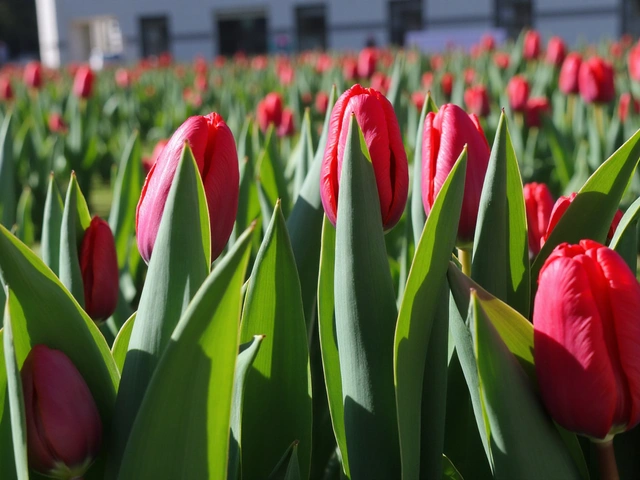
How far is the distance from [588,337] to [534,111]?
105 inches

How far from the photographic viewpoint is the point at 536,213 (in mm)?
1149

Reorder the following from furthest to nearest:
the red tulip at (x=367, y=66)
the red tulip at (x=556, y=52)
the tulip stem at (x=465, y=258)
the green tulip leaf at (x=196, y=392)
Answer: the red tulip at (x=556, y=52), the red tulip at (x=367, y=66), the tulip stem at (x=465, y=258), the green tulip leaf at (x=196, y=392)

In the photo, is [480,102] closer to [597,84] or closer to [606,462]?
[597,84]

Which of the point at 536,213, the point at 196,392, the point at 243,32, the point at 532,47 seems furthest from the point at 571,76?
the point at 243,32

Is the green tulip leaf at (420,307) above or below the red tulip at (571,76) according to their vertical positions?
below

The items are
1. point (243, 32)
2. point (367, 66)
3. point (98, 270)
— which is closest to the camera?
point (98, 270)

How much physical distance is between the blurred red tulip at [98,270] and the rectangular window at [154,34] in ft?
92.6

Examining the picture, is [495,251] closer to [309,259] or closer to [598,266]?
[598,266]

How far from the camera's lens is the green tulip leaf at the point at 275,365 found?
768 mm

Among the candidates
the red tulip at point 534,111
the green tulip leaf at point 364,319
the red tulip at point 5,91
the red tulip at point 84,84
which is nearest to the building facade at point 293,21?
the red tulip at point 5,91

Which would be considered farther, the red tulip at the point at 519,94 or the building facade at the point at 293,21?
the building facade at the point at 293,21

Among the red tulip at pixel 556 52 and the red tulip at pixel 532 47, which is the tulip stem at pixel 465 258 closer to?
the red tulip at pixel 556 52

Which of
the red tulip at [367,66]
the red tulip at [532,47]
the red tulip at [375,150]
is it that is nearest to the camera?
the red tulip at [375,150]

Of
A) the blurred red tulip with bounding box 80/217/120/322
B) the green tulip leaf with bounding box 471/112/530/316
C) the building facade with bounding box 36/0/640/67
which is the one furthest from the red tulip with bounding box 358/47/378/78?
the building facade with bounding box 36/0/640/67
